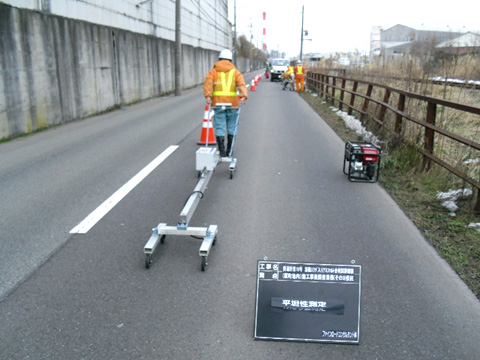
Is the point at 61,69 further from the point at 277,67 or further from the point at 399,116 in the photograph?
the point at 277,67

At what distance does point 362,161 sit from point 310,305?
4.75 metres

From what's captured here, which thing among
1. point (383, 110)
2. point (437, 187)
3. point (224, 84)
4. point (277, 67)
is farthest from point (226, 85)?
point (277, 67)

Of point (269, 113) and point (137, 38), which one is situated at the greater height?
point (137, 38)

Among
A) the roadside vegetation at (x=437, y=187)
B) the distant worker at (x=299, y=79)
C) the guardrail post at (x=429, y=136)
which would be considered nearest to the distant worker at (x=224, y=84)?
the roadside vegetation at (x=437, y=187)

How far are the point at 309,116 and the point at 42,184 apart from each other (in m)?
11.4

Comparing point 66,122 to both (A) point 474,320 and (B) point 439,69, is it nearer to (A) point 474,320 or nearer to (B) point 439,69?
(B) point 439,69

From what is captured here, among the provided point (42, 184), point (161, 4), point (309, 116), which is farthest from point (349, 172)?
point (161, 4)

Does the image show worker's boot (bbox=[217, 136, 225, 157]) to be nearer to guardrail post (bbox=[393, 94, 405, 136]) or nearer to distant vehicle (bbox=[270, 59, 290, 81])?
guardrail post (bbox=[393, 94, 405, 136])

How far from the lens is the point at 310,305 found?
3227 mm

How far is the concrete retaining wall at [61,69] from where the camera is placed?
1195cm

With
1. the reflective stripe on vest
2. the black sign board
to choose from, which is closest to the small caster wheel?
the black sign board

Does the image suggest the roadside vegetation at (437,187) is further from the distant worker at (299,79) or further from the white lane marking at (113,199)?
the distant worker at (299,79)

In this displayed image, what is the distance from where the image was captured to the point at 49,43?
1402 cm

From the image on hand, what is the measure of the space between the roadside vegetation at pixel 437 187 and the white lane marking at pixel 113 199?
12.4ft
